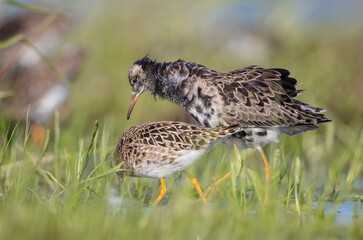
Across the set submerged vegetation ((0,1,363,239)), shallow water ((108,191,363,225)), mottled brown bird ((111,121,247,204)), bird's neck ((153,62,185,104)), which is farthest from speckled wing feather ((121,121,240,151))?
bird's neck ((153,62,185,104))

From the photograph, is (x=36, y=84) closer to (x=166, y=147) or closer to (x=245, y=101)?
(x=245, y=101)

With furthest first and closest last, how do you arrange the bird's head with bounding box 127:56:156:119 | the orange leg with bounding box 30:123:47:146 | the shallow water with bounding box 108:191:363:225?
the orange leg with bounding box 30:123:47:146 < the bird's head with bounding box 127:56:156:119 < the shallow water with bounding box 108:191:363:225

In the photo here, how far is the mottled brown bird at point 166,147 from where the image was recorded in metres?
5.46

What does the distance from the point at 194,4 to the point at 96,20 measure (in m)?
1.80

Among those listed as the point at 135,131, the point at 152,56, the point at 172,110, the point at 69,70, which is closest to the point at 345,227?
the point at 135,131

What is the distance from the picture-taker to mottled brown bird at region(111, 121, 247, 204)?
17.9ft

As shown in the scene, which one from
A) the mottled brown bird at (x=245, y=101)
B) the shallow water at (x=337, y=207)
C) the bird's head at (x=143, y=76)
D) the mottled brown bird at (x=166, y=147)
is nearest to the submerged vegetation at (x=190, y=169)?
the shallow water at (x=337, y=207)

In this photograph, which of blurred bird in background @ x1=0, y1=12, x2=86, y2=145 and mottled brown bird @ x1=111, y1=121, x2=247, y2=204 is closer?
mottled brown bird @ x1=111, y1=121, x2=247, y2=204

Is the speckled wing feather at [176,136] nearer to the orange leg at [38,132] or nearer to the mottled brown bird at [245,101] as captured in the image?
the mottled brown bird at [245,101]

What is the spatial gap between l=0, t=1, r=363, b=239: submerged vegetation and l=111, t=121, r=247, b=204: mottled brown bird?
185 mm

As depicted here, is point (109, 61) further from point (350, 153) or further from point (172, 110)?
point (350, 153)

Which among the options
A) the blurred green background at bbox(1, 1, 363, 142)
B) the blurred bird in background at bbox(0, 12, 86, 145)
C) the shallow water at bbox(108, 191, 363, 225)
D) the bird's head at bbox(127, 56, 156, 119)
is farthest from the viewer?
the blurred green background at bbox(1, 1, 363, 142)

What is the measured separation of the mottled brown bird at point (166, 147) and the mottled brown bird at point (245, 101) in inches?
22.4

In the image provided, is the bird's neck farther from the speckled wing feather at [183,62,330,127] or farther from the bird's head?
the speckled wing feather at [183,62,330,127]
